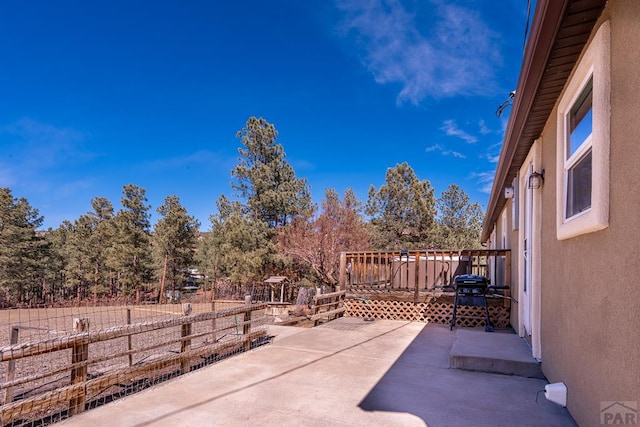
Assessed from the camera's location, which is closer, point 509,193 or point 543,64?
point 543,64

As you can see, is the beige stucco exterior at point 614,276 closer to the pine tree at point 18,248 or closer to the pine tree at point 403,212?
the pine tree at point 403,212

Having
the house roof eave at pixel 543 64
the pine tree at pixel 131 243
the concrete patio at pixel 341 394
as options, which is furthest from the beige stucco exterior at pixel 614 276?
the pine tree at pixel 131 243

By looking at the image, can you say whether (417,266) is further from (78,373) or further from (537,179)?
(78,373)

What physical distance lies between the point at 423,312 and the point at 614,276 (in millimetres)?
6740

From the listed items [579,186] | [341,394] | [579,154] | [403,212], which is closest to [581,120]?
[579,154]

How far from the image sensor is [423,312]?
27.6 feet

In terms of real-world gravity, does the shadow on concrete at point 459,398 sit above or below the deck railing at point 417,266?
below

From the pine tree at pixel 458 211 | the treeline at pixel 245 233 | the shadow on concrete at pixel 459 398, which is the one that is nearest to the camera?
the shadow on concrete at pixel 459 398

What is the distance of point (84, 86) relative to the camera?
17.9 meters

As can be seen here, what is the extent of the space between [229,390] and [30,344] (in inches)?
70.1

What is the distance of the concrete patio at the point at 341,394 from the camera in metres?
3.02

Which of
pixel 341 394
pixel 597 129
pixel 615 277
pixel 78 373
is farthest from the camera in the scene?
pixel 341 394

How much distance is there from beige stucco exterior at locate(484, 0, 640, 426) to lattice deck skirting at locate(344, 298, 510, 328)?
4839 mm

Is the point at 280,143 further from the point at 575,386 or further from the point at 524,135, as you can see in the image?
the point at 575,386
